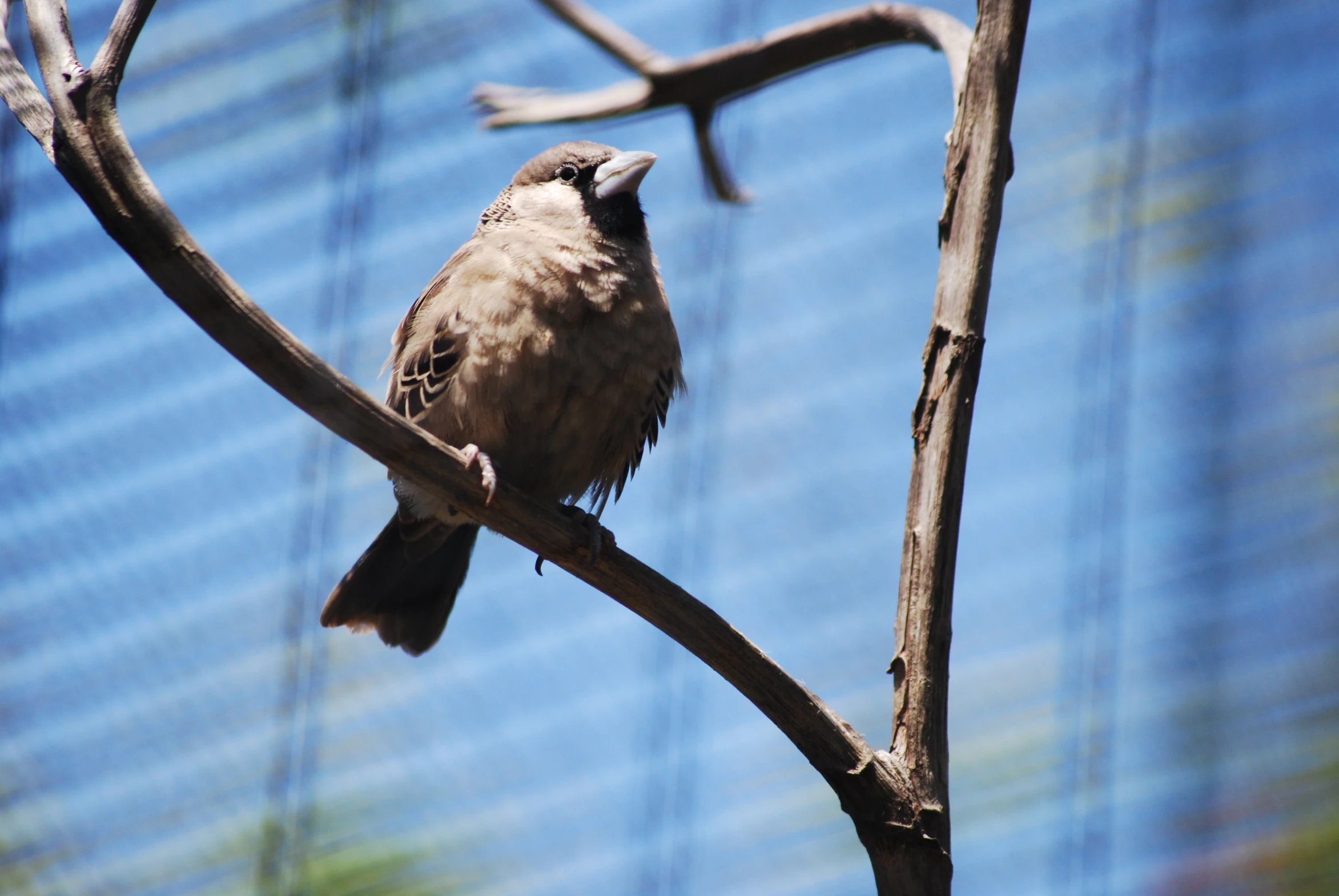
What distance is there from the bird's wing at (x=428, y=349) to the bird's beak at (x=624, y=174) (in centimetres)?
46

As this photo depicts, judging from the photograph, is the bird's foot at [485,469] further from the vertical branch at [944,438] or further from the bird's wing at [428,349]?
the vertical branch at [944,438]

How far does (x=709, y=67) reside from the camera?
141 inches

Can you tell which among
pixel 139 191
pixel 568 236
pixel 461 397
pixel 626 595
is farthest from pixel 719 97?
pixel 139 191

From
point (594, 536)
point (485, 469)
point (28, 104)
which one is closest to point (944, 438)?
point (594, 536)

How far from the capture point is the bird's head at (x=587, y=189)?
344cm

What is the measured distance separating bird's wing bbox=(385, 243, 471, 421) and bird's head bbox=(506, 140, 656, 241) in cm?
30

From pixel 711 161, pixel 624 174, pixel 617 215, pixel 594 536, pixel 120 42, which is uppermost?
pixel 711 161

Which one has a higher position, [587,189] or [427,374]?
[587,189]

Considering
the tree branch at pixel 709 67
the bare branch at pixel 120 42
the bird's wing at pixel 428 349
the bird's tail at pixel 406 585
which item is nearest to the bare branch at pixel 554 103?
the tree branch at pixel 709 67

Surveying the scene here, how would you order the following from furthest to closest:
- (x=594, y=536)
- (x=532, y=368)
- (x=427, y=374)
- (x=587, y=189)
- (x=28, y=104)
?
(x=587, y=189) < (x=427, y=374) < (x=532, y=368) < (x=594, y=536) < (x=28, y=104)

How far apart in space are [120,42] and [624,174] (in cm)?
182

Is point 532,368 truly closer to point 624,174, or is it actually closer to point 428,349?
point 428,349

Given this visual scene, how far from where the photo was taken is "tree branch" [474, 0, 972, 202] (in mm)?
2990

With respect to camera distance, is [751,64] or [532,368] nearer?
[532,368]
